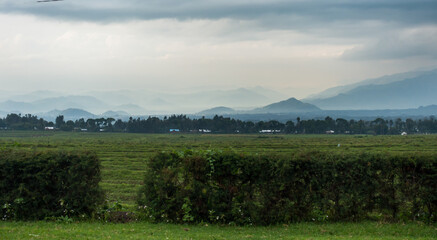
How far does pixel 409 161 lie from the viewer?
11.4 m

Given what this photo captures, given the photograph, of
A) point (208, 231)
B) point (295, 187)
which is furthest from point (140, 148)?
point (208, 231)

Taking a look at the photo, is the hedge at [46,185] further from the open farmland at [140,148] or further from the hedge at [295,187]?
the hedge at [295,187]

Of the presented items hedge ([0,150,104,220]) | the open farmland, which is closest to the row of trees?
the open farmland

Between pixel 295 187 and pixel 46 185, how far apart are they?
24.4 ft

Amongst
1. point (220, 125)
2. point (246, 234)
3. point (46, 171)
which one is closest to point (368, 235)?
point (246, 234)

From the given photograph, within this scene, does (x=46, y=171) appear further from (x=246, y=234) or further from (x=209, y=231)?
(x=246, y=234)

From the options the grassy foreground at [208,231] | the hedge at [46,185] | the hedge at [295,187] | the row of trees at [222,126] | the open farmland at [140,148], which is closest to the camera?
the grassy foreground at [208,231]

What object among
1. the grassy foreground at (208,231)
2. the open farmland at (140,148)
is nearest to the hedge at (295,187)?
the grassy foreground at (208,231)

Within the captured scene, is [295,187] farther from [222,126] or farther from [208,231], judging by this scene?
[222,126]

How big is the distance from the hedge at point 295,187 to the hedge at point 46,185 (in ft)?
7.28

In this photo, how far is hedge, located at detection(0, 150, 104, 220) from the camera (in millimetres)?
11797

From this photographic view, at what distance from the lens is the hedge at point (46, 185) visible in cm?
1180

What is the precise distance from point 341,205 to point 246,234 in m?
3.15

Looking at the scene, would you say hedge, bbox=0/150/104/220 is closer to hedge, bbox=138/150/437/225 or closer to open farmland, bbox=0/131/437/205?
open farmland, bbox=0/131/437/205
